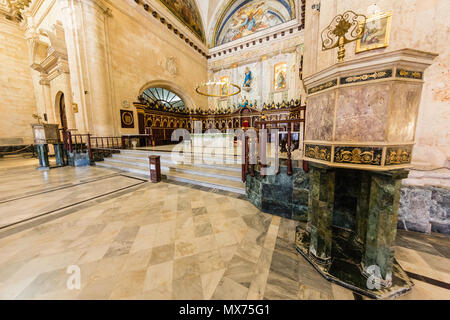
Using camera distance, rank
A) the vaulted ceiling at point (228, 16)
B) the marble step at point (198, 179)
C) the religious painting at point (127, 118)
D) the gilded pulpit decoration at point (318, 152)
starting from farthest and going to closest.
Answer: the vaulted ceiling at point (228, 16) < the religious painting at point (127, 118) < the marble step at point (198, 179) < the gilded pulpit decoration at point (318, 152)

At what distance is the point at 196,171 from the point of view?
15.2 ft

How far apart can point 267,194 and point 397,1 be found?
136 inches

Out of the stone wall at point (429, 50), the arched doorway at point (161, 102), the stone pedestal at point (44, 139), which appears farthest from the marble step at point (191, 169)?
the arched doorway at point (161, 102)

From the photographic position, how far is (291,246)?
1913mm

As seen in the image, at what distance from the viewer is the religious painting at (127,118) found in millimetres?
8734

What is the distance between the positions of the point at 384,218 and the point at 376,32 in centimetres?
287

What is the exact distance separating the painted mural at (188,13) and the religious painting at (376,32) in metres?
13.7

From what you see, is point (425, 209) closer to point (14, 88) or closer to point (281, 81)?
point (281, 81)

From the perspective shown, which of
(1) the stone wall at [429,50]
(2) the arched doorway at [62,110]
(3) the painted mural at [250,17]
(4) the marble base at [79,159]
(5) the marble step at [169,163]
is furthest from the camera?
(3) the painted mural at [250,17]

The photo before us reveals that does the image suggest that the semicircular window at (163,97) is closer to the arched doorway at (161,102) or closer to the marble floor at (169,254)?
the arched doorway at (161,102)

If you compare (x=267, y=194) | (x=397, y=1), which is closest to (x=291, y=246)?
(x=267, y=194)

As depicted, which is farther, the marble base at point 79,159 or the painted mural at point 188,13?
the painted mural at point 188,13

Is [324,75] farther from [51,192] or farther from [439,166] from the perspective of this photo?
[51,192]
